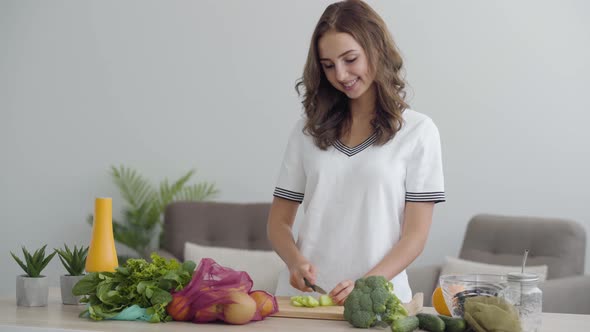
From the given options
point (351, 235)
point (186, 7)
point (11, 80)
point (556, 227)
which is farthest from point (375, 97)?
point (11, 80)

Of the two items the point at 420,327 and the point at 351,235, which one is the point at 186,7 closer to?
the point at 351,235

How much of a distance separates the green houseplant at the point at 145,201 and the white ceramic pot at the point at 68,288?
121 inches

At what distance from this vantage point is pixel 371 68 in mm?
2525

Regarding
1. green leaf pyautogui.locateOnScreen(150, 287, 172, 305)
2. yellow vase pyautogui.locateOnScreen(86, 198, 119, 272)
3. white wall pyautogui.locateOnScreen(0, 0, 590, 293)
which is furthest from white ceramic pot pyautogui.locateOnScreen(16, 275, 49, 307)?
white wall pyautogui.locateOnScreen(0, 0, 590, 293)

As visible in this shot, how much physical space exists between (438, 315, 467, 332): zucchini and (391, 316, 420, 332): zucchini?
0.24 ft

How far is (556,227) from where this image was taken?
4523 mm

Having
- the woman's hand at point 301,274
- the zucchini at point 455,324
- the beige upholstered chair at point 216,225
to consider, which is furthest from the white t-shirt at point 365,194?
the beige upholstered chair at point 216,225

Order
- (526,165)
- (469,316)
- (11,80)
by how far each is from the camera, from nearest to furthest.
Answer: (469,316) → (526,165) → (11,80)

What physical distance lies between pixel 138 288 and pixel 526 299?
96 cm

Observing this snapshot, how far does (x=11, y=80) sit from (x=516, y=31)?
3.59m

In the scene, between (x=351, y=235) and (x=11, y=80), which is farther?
(x=11, y=80)

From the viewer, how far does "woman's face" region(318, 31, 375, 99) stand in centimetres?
248

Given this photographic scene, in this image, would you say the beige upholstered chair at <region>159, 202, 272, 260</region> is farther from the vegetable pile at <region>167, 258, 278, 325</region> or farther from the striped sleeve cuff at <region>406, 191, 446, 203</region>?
the vegetable pile at <region>167, 258, 278, 325</region>

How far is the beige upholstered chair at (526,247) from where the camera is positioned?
444 centimetres
